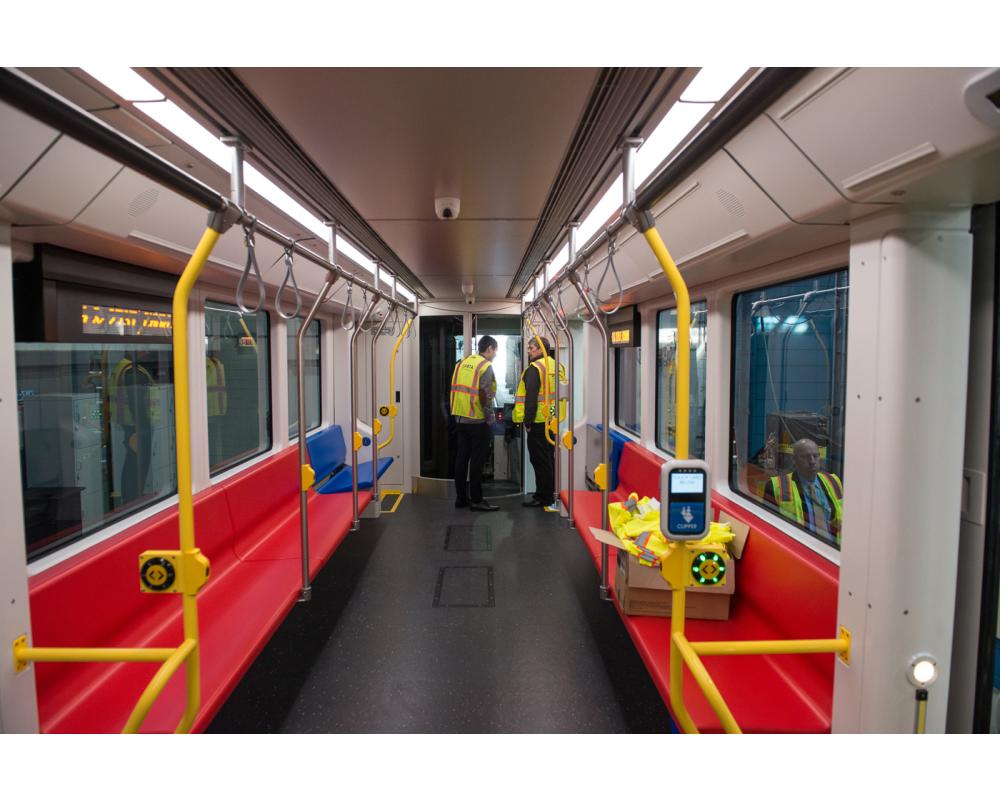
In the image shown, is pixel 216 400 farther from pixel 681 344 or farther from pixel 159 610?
pixel 681 344

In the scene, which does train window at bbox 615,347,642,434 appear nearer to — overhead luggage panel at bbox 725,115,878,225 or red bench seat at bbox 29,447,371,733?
red bench seat at bbox 29,447,371,733

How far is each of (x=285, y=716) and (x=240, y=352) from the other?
304 cm

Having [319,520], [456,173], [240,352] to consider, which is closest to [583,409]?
[319,520]

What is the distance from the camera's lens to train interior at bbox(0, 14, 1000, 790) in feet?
4.95

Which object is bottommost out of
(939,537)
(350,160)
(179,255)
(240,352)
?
(939,537)

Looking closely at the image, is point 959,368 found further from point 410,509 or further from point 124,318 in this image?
point 410,509

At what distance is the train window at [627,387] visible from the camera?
→ 18.7 ft

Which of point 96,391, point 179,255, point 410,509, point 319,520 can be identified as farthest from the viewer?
point 410,509

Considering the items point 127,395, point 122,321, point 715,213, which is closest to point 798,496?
point 715,213

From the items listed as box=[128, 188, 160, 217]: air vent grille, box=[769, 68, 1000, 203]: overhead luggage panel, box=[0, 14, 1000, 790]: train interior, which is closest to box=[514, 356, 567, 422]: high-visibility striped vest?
box=[0, 14, 1000, 790]: train interior

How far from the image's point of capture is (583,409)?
6.83 metres

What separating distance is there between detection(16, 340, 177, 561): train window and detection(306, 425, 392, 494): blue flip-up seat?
2.42 m

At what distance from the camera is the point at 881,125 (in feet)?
4.00

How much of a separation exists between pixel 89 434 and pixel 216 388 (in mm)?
1201
